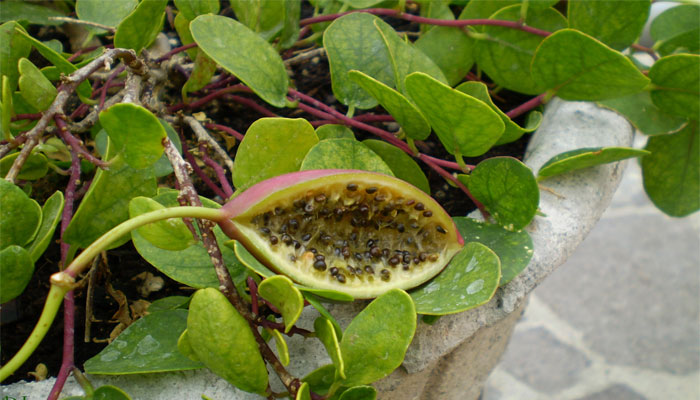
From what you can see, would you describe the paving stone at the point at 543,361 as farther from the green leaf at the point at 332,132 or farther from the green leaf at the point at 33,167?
the green leaf at the point at 33,167

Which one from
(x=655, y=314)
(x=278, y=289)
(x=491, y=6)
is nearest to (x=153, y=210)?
(x=278, y=289)

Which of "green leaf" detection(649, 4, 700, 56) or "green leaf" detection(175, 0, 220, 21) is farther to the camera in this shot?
"green leaf" detection(649, 4, 700, 56)

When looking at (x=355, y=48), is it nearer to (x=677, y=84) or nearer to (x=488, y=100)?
(x=488, y=100)

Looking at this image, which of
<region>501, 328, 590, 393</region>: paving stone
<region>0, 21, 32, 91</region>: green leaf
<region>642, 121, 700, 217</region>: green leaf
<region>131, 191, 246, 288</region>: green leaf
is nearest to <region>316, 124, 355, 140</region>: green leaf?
<region>131, 191, 246, 288</region>: green leaf

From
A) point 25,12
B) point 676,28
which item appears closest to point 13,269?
point 25,12

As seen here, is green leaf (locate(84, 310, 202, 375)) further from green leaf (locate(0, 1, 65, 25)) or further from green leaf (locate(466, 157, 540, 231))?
green leaf (locate(0, 1, 65, 25))

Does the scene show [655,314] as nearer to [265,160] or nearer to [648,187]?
[648,187]
